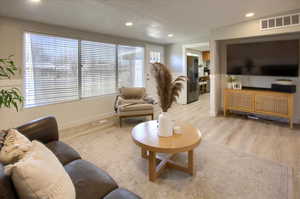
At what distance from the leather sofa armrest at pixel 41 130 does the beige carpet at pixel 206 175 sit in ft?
2.48

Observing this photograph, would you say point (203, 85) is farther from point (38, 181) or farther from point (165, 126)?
point (38, 181)

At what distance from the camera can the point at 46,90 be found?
12.2 feet

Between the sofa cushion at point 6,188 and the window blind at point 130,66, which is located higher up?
the window blind at point 130,66

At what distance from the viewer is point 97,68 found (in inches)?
181

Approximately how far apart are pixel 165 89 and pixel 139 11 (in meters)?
1.65

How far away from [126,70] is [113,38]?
0.99m

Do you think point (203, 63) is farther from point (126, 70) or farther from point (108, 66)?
point (108, 66)

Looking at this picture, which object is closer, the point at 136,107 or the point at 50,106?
the point at 50,106

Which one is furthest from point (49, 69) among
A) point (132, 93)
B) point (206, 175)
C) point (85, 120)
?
point (206, 175)

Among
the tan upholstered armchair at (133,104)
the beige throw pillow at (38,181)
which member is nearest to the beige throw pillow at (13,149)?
the beige throw pillow at (38,181)

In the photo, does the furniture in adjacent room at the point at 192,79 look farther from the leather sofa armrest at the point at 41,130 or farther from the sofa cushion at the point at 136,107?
the leather sofa armrest at the point at 41,130

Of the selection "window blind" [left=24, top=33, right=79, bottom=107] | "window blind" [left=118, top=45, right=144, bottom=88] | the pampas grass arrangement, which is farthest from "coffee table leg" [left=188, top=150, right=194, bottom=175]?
"window blind" [left=118, top=45, right=144, bottom=88]

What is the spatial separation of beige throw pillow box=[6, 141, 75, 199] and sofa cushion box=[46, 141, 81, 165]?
2.25 feet

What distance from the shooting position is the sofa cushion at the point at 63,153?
1.70 metres
